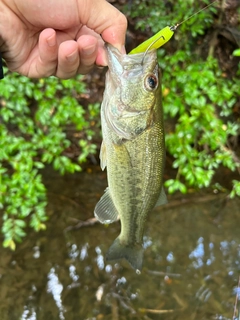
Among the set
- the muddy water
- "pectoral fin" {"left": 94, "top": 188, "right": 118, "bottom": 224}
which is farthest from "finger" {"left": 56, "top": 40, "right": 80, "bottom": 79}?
the muddy water

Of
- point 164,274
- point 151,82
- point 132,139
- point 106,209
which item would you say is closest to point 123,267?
point 164,274

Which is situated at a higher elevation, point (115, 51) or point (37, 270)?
point (115, 51)

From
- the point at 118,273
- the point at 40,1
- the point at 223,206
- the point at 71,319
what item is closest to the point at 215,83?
the point at 223,206

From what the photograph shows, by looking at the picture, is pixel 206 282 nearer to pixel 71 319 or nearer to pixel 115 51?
pixel 71 319

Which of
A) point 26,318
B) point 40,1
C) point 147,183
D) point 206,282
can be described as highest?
point 40,1

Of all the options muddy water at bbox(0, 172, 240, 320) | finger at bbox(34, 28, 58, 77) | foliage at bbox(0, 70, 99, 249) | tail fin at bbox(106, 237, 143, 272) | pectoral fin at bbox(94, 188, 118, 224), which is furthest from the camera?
muddy water at bbox(0, 172, 240, 320)

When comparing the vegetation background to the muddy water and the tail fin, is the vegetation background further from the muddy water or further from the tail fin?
the tail fin
